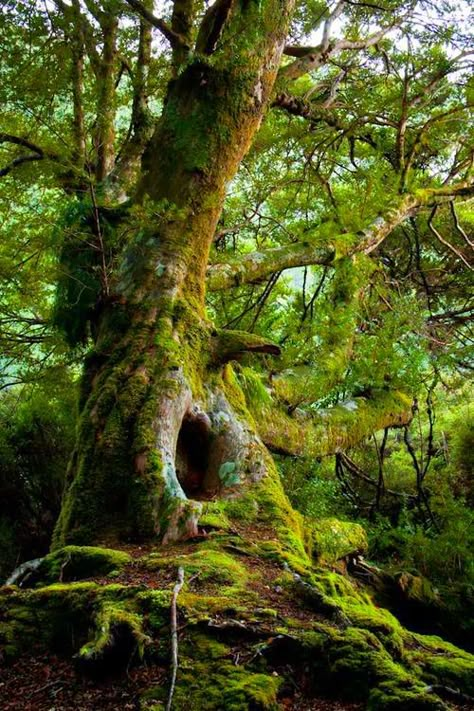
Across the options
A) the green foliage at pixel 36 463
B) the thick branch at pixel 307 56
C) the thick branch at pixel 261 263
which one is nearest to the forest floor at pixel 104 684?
the thick branch at pixel 261 263

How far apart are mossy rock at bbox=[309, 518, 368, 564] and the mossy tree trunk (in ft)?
2.19

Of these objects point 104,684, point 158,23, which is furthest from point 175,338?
point 158,23

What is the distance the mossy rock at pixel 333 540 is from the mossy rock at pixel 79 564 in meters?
1.70

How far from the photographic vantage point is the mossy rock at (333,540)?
372 cm

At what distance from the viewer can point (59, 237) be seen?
444 centimetres

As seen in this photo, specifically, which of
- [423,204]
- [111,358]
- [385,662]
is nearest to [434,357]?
[423,204]

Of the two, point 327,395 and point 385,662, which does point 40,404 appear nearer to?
point 327,395

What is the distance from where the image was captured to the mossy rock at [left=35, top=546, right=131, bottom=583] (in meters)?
2.35

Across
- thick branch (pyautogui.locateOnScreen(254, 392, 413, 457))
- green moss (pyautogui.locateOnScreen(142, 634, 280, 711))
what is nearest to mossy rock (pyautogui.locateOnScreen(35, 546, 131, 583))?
green moss (pyautogui.locateOnScreen(142, 634, 280, 711))

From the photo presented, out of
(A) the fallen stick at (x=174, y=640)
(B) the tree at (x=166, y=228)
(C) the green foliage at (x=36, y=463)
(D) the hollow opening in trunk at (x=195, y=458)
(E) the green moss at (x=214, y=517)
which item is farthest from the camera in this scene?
(C) the green foliage at (x=36, y=463)

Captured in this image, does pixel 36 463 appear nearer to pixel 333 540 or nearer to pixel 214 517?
pixel 333 540

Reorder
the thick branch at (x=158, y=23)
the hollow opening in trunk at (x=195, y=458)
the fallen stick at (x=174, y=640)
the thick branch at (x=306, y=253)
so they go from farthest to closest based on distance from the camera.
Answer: the thick branch at (x=306, y=253) < the thick branch at (x=158, y=23) < the hollow opening in trunk at (x=195, y=458) < the fallen stick at (x=174, y=640)

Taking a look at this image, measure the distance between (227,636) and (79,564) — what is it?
3.13 feet

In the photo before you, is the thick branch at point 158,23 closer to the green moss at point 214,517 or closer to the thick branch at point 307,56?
the thick branch at point 307,56
